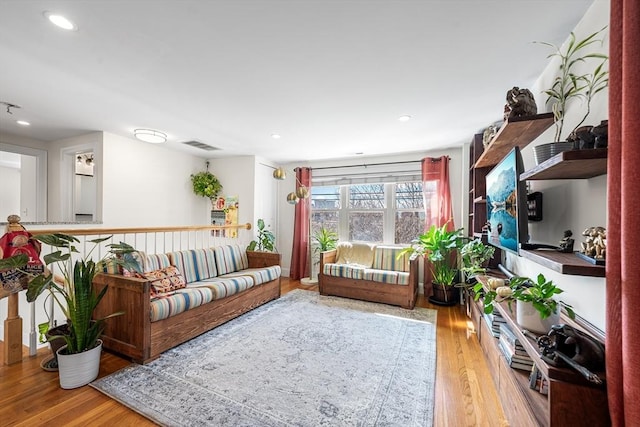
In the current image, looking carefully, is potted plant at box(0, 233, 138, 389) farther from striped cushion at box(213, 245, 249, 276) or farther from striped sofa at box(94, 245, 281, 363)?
striped cushion at box(213, 245, 249, 276)

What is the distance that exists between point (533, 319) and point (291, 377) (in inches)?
Result: 60.8

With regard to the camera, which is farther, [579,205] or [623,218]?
[579,205]

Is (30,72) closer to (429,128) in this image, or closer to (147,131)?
(147,131)

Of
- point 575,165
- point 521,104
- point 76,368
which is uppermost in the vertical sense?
point 521,104

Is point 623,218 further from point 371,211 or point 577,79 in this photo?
point 371,211

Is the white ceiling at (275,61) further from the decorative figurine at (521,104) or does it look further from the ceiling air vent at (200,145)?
the ceiling air vent at (200,145)

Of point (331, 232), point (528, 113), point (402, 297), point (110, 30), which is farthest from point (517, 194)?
point (331, 232)

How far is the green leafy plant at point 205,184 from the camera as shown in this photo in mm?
4621

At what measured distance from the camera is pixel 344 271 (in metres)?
3.73

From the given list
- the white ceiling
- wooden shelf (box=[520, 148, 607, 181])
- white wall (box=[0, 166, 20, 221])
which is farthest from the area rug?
white wall (box=[0, 166, 20, 221])

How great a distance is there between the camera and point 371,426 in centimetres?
147

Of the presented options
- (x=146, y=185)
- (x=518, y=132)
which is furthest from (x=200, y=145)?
(x=518, y=132)

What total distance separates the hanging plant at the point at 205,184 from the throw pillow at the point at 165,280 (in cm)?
211

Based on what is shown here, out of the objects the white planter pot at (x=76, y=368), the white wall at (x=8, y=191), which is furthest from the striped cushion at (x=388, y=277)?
the white wall at (x=8, y=191)
